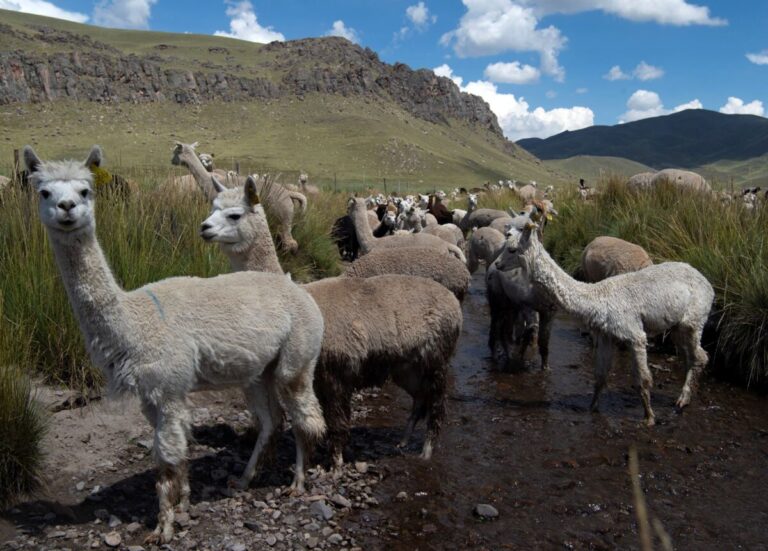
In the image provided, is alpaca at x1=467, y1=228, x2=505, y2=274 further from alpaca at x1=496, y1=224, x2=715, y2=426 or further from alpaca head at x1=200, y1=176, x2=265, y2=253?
alpaca head at x1=200, y1=176, x2=265, y2=253

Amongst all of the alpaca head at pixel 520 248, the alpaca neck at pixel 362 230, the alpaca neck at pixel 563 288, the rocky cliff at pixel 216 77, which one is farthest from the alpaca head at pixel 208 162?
the rocky cliff at pixel 216 77

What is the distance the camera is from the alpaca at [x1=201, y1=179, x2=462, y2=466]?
5.33 m

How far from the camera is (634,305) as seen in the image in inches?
280

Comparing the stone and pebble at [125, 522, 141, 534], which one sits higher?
pebble at [125, 522, 141, 534]

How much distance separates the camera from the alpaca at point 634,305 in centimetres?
702

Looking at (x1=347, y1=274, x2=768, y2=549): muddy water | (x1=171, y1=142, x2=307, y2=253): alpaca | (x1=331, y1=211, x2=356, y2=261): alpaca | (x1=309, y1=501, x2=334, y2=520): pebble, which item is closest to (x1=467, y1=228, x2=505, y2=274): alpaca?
(x1=331, y1=211, x2=356, y2=261): alpaca

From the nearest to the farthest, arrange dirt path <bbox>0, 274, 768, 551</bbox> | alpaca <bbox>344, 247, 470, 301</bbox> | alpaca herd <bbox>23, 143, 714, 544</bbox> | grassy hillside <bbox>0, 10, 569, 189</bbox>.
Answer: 1. alpaca herd <bbox>23, 143, 714, 544</bbox>
2. dirt path <bbox>0, 274, 768, 551</bbox>
3. alpaca <bbox>344, 247, 470, 301</bbox>
4. grassy hillside <bbox>0, 10, 569, 189</bbox>

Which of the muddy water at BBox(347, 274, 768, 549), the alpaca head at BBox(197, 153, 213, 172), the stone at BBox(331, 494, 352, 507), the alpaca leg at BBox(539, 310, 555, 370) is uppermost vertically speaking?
the alpaca head at BBox(197, 153, 213, 172)

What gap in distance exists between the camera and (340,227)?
15.6m

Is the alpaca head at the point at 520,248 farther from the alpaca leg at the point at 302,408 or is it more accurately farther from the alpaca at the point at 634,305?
the alpaca leg at the point at 302,408

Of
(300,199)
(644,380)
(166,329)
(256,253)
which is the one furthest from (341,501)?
(300,199)

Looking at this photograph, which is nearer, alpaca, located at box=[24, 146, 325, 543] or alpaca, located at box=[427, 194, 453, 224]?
alpaca, located at box=[24, 146, 325, 543]

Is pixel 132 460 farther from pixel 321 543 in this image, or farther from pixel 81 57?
pixel 81 57

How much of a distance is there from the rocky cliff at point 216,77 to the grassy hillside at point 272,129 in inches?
39.7
